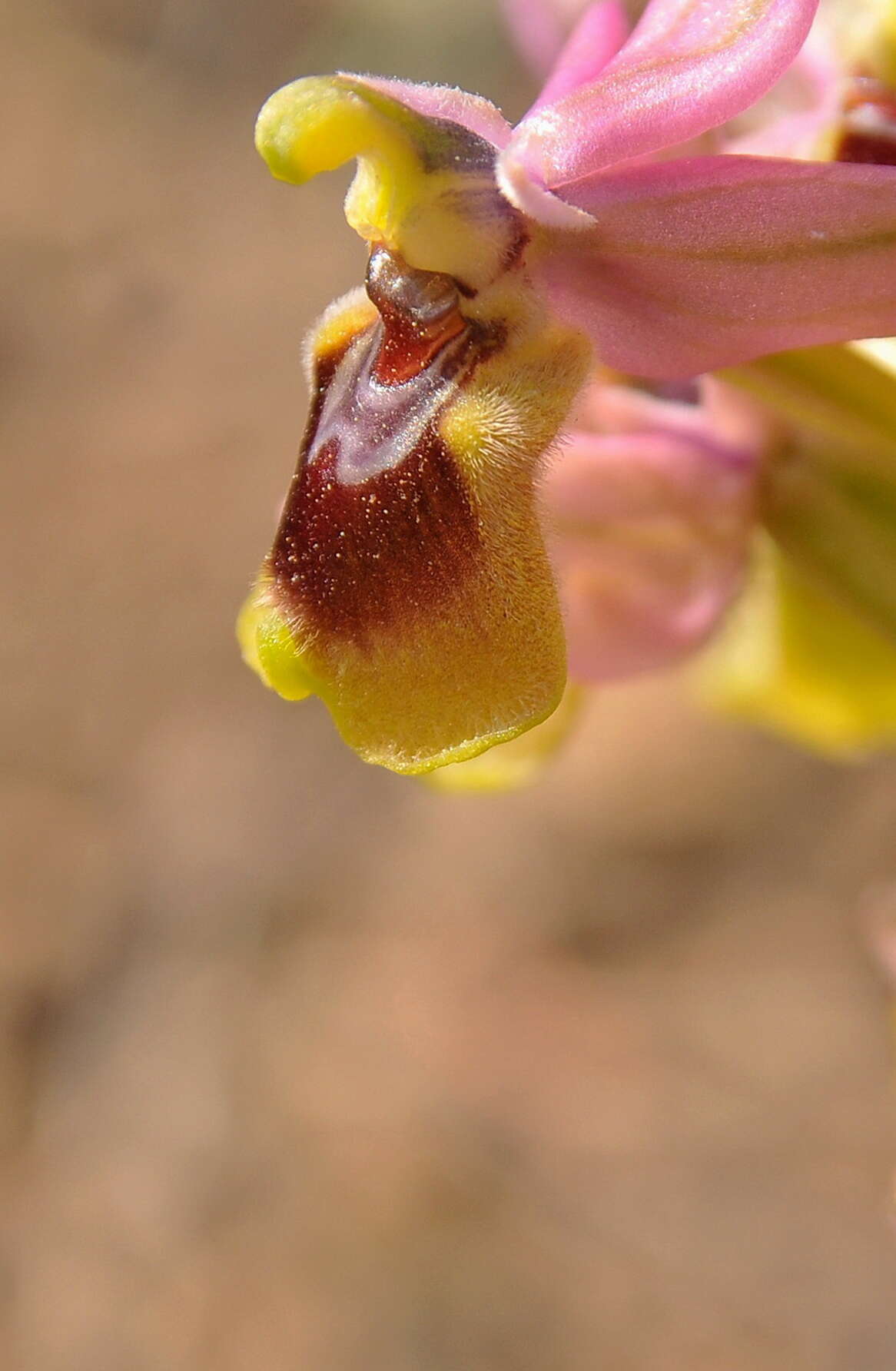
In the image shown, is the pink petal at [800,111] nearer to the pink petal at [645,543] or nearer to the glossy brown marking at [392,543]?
the pink petal at [645,543]

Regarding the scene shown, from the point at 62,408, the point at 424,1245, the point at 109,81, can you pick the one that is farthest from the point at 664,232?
the point at 109,81

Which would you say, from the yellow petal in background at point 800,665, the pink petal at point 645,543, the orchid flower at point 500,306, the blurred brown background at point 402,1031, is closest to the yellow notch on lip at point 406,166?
the orchid flower at point 500,306

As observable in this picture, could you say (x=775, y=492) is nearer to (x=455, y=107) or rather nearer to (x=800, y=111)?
(x=800, y=111)

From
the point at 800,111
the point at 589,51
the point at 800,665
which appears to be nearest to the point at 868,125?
the point at 800,111

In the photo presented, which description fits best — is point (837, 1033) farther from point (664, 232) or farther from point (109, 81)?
point (109, 81)

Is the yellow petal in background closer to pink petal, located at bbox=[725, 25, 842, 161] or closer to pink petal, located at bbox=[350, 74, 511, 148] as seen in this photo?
pink petal, located at bbox=[725, 25, 842, 161]

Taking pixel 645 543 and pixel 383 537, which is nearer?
pixel 383 537
